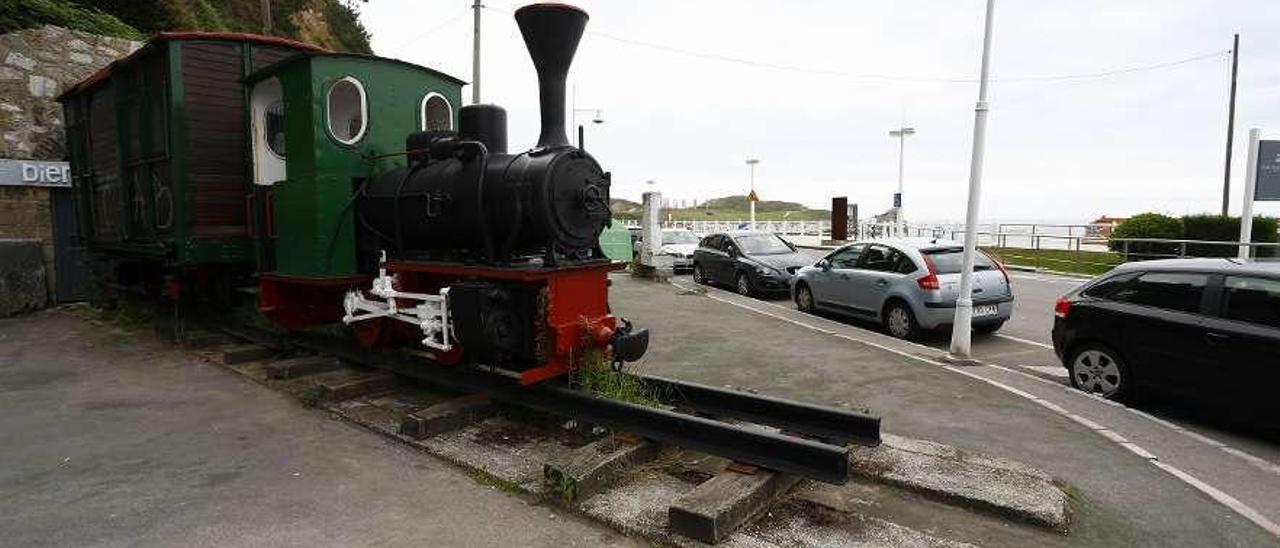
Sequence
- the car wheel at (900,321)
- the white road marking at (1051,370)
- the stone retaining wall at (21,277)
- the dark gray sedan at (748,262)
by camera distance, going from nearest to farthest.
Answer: the white road marking at (1051,370) < the car wheel at (900,321) < the stone retaining wall at (21,277) < the dark gray sedan at (748,262)

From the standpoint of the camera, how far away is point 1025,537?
3.62 meters

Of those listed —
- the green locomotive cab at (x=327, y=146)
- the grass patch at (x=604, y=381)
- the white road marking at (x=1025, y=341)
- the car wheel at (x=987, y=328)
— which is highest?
the green locomotive cab at (x=327, y=146)

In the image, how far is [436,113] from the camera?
7.17m

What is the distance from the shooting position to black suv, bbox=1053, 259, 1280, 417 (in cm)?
543

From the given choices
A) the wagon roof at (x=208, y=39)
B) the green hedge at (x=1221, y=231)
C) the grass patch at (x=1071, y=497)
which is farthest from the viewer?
the green hedge at (x=1221, y=231)

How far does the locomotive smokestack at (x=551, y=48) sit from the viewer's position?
5.21 meters

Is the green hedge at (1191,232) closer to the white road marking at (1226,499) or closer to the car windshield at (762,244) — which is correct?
the car windshield at (762,244)

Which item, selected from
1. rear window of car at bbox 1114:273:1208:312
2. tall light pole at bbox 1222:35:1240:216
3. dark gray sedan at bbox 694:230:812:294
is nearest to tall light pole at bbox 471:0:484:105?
dark gray sedan at bbox 694:230:812:294

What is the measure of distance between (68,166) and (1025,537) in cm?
1457

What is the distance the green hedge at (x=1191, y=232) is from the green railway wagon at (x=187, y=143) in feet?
69.8

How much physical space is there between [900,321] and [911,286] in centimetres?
55

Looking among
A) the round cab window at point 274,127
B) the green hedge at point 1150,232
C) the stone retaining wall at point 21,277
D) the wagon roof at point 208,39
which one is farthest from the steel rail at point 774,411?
the green hedge at point 1150,232

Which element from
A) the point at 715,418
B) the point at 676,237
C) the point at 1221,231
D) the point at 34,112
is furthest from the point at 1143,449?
the point at 1221,231

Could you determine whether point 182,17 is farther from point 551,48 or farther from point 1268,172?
point 1268,172
